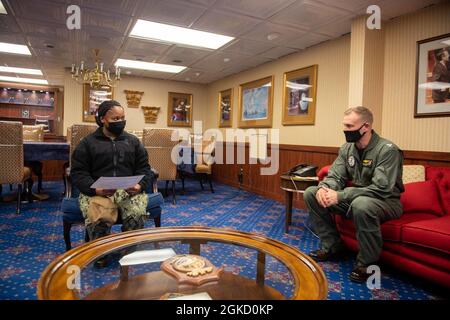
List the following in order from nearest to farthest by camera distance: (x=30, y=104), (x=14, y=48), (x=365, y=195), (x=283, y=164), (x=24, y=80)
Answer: (x=365, y=195) → (x=283, y=164) → (x=14, y=48) → (x=24, y=80) → (x=30, y=104)

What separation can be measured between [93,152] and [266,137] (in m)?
3.63

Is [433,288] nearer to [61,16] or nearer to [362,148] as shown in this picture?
[362,148]

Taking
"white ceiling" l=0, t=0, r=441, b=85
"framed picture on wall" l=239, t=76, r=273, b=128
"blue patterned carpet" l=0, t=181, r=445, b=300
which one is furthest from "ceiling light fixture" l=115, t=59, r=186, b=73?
"blue patterned carpet" l=0, t=181, r=445, b=300

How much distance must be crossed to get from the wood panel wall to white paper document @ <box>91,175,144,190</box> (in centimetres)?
280

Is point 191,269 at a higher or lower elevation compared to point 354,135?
lower

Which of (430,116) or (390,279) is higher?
(430,116)

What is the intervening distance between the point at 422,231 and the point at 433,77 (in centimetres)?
189

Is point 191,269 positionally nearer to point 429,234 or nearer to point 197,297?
point 197,297

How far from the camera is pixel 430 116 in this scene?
9.95ft

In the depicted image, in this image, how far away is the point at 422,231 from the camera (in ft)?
6.36

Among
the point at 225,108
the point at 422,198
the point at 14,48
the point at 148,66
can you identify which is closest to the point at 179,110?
the point at 225,108

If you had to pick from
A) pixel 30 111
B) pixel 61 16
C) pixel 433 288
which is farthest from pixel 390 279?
pixel 30 111

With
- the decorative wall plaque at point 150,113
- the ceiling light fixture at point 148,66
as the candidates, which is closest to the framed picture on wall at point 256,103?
the ceiling light fixture at point 148,66

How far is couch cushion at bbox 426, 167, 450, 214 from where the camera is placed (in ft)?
7.76
